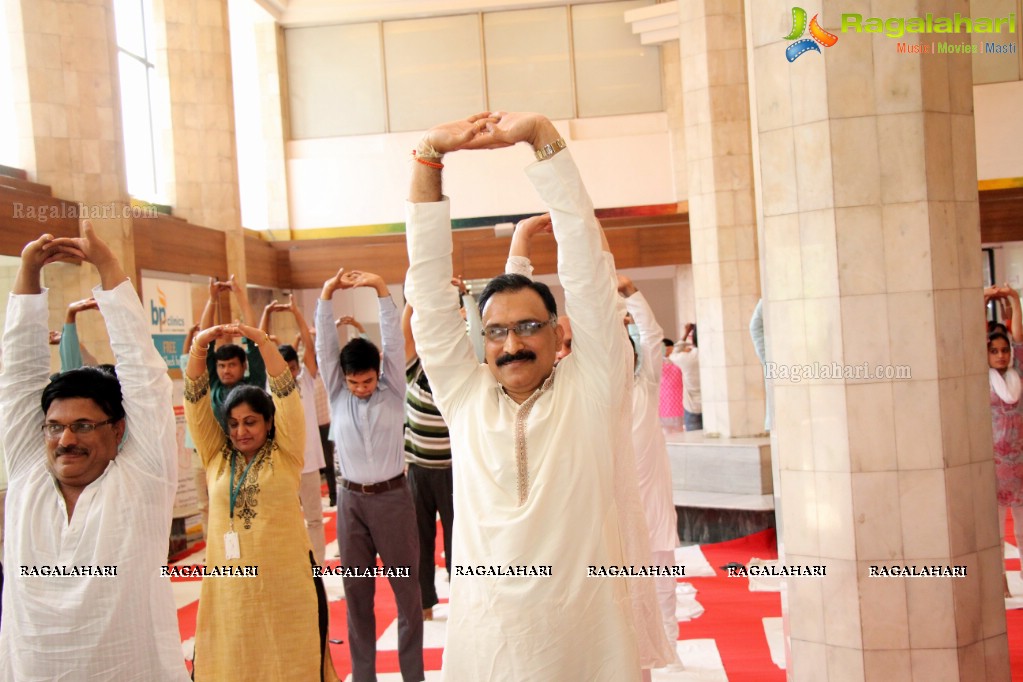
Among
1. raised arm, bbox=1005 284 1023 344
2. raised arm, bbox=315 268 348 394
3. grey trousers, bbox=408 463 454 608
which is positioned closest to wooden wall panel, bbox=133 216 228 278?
grey trousers, bbox=408 463 454 608

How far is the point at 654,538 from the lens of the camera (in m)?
4.89

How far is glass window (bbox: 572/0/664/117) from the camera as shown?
540 inches

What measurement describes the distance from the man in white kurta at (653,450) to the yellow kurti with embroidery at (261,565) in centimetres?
165

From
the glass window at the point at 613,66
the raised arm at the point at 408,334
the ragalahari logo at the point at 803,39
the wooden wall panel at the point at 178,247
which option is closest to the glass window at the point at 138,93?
the wooden wall panel at the point at 178,247

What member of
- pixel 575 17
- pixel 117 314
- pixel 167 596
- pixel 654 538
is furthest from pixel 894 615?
pixel 575 17

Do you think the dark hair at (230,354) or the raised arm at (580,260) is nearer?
the raised arm at (580,260)

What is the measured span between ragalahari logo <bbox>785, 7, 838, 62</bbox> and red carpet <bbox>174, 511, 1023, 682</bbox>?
2.61 metres

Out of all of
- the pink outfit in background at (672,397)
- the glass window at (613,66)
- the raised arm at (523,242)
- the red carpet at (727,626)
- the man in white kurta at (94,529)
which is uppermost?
the glass window at (613,66)

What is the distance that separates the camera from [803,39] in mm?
3156

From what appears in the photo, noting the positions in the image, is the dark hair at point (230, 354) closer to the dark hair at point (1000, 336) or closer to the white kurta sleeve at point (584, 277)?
the white kurta sleeve at point (584, 277)

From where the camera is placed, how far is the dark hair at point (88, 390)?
2.51 m

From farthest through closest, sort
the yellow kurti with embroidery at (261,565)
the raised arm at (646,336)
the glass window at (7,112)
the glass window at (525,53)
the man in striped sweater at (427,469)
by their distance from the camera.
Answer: the glass window at (525,53) → the glass window at (7,112) → the man in striped sweater at (427,469) → the raised arm at (646,336) → the yellow kurti with embroidery at (261,565)

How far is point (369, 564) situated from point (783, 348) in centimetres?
208

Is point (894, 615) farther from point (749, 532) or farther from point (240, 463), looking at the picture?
point (749, 532)
